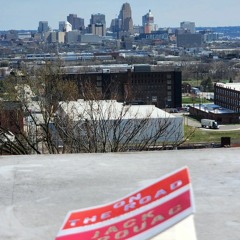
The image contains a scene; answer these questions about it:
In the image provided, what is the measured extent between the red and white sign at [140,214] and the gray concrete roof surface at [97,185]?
98cm

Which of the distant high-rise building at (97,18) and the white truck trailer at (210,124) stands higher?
the distant high-rise building at (97,18)

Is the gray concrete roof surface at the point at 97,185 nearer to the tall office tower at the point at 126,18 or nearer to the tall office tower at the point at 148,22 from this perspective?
the tall office tower at the point at 126,18

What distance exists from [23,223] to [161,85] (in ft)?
104

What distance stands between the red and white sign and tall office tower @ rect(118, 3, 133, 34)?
153 meters

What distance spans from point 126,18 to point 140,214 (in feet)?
516

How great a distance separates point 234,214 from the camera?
99.3 inches

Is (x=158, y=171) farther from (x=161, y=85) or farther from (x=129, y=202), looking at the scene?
(x=161, y=85)

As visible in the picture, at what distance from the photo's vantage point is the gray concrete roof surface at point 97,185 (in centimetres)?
243

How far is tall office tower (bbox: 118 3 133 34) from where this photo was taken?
155 metres

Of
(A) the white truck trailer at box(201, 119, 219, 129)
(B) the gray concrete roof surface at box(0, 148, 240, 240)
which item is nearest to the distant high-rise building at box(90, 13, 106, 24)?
(A) the white truck trailer at box(201, 119, 219, 129)

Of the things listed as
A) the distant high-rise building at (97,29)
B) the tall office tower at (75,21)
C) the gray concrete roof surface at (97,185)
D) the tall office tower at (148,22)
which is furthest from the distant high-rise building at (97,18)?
the gray concrete roof surface at (97,185)

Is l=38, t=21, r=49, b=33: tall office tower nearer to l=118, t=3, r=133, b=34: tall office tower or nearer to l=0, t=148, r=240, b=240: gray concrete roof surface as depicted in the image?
l=118, t=3, r=133, b=34: tall office tower

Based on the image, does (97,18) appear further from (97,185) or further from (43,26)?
(97,185)

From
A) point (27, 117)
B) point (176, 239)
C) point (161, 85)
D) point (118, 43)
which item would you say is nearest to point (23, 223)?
point (176, 239)
